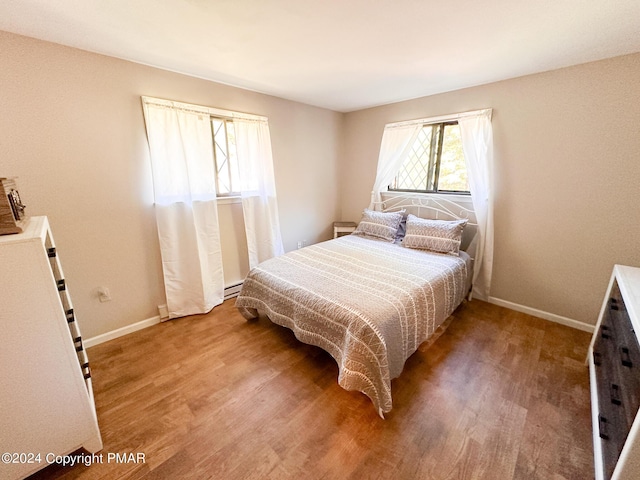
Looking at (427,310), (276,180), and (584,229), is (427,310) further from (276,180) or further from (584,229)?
(276,180)

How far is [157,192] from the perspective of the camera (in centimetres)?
227

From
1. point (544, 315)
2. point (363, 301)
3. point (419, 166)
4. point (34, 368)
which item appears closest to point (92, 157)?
point (34, 368)

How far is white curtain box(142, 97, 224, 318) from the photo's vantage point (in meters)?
2.25

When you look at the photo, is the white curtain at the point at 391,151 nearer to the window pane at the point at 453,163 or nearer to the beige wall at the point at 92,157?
the window pane at the point at 453,163

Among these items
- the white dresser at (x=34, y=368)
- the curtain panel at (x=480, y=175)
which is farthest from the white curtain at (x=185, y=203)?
the curtain panel at (x=480, y=175)

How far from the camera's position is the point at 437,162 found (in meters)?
3.08

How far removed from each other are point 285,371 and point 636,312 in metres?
2.01

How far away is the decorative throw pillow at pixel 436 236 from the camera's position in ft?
8.52

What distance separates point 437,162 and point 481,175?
0.57 metres

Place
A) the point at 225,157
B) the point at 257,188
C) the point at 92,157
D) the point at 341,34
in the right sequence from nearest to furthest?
1. the point at 341,34
2. the point at 92,157
3. the point at 225,157
4. the point at 257,188

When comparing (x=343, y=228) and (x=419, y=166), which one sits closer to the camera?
(x=419, y=166)

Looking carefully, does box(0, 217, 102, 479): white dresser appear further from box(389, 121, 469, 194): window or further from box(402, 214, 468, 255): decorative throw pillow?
box(389, 121, 469, 194): window

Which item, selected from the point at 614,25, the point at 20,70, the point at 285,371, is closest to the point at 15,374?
the point at 285,371

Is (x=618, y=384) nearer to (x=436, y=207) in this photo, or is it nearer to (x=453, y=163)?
(x=436, y=207)
